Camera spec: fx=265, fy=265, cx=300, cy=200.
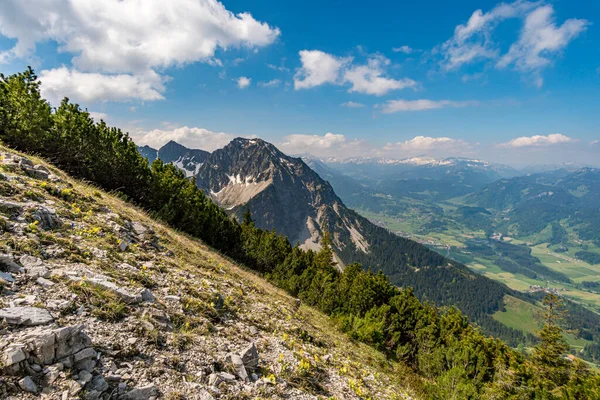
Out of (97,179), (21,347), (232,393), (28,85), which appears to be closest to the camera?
(21,347)

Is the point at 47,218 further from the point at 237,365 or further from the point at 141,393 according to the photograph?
the point at 237,365

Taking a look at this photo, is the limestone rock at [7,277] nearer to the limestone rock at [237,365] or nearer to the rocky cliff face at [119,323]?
the rocky cliff face at [119,323]

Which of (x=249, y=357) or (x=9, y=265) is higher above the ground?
(x=9, y=265)

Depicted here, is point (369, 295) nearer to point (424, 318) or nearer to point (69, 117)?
point (424, 318)

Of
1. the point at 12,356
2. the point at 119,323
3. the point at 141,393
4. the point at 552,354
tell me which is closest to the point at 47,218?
the point at 119,323

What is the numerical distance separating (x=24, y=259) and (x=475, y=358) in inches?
1627

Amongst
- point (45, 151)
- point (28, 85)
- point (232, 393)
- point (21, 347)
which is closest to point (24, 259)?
point (21, 347)

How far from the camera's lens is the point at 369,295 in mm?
43656

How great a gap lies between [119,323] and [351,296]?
140 feet

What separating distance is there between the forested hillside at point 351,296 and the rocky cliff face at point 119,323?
46.8 ft

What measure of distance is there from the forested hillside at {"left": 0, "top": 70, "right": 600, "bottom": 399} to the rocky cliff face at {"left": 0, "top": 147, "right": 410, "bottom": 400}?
14278mm

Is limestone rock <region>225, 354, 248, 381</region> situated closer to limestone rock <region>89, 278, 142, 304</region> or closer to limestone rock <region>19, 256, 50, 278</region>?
limestone rock <region>89, 278, 142, 304</region>

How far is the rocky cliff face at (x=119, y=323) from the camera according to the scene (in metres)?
6.17

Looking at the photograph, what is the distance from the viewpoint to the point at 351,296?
46062mm
